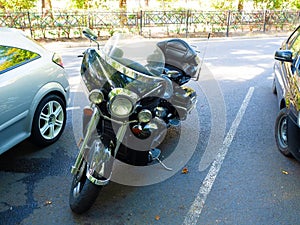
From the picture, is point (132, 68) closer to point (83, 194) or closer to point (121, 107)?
point (121, 107)

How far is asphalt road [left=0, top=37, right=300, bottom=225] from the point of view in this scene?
310cm

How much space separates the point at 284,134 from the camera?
433cm

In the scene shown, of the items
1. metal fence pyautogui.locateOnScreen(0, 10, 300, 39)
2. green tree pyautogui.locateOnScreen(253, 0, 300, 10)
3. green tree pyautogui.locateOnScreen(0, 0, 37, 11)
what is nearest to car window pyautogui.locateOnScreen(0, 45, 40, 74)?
metal fence pyautogui.locateOnScreen(0, 10, 300, 39)

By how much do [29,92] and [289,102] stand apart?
3.11 metres

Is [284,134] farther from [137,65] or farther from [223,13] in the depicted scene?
[223,13]

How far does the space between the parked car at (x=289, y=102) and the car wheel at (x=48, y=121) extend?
2951mm

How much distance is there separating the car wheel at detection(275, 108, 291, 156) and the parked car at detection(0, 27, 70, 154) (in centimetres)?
296

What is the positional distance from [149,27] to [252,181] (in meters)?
11.9

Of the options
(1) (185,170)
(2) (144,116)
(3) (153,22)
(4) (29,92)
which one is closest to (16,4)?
(3) (153,22)

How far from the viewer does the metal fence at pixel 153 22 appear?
497 inches

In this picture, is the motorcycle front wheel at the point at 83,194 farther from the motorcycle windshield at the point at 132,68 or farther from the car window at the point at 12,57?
the car window at the point at 12,57

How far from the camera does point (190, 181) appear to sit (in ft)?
12.1

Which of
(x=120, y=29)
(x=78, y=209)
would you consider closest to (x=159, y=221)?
(x=78, y=209)

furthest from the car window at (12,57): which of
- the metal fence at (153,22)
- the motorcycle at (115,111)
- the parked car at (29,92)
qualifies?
the metal fence at (153,22)
